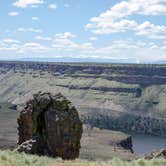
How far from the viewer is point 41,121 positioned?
169ft

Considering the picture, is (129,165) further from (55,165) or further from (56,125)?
(56,125)

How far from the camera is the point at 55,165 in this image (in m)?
17.9

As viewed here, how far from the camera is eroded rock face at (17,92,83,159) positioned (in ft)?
164

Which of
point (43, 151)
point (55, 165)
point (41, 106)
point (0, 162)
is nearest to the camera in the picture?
point (0, 162)

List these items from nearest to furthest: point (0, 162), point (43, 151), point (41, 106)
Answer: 1. point (0, 162)
2. point (43, 151)
3. point (41, 106)

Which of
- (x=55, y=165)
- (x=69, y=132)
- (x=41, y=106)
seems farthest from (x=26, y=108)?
(x=55, y=165)

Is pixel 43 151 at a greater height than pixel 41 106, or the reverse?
pixel 41 106

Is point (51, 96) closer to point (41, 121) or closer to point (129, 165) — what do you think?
point (41, 121)

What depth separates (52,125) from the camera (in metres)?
50.5

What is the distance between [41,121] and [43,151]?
13.0 feet

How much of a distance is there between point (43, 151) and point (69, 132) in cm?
406

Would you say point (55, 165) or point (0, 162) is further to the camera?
point (55, 165)

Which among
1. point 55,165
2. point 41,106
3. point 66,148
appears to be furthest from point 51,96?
point 55,165

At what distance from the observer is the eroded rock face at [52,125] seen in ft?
164
